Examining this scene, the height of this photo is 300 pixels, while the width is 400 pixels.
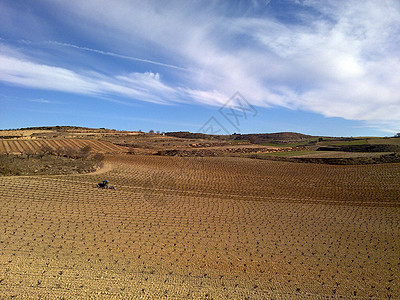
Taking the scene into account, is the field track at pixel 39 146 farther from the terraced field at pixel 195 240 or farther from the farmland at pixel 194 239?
the terraced field at pixel 195 240

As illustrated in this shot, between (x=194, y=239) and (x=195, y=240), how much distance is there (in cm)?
9

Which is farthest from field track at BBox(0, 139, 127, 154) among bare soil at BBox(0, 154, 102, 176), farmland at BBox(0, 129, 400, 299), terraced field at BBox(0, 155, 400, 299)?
terraced field at BBox(0, 155, 400, 299)

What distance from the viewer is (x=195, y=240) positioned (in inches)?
412

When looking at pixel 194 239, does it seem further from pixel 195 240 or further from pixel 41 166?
pixel 41 166

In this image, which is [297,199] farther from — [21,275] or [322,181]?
[21,275]

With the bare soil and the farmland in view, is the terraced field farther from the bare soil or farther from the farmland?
the bare soil

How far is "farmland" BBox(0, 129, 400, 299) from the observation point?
7.07 metres

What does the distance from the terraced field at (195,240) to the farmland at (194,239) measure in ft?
0.15

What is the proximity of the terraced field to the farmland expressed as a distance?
0.15 feet

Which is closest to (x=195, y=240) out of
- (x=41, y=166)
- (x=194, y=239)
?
(x=194, y=239)

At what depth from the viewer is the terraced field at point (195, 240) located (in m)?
7.08

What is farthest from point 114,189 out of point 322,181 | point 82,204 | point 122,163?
point 322,181

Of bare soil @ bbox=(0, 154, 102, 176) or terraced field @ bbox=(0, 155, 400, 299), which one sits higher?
bare soil @ bbox=(0, 154, 102, 176)

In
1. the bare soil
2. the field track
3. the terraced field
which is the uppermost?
the field track
